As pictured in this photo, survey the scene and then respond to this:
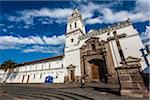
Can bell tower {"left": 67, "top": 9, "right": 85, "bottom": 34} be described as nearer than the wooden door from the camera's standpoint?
No

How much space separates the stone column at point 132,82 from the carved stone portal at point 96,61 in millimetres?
8907

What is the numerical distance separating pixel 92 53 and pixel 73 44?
18.6 ft

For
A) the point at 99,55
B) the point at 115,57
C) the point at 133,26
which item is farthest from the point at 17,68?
the point at 133,26

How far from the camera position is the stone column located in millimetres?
6614

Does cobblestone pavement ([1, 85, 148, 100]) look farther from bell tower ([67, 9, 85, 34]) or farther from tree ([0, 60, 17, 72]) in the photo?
tree ([0, 60, 17, 72])

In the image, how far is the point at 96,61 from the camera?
19.3 metres

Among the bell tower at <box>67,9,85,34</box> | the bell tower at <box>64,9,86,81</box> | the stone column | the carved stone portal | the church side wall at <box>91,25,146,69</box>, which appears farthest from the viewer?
the bell tower at <box>67,9,85,34</box>

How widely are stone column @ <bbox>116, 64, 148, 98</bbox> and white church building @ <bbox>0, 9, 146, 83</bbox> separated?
8578 mm

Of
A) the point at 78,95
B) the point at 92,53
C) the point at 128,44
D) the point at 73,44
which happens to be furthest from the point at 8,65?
the point at 128,44

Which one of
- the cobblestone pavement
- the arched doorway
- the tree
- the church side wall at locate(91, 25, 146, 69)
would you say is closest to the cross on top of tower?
the church side wall at locate(91, 25, 146, 69)

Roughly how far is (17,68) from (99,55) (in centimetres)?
3178

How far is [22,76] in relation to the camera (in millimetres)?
33094

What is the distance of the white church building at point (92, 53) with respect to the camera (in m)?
15.9

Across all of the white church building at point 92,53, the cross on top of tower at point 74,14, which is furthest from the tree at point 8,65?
the cross on top of tower at point 74,14
